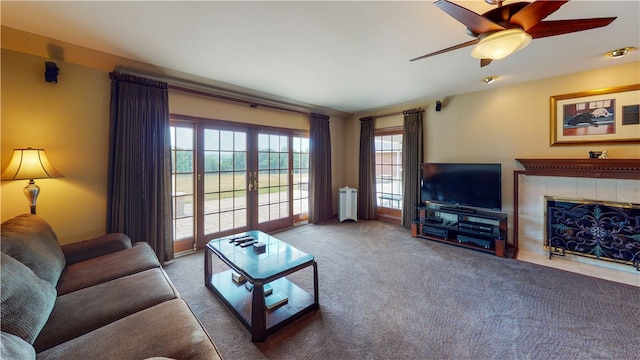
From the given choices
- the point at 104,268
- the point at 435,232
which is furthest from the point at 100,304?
the point at 435,232

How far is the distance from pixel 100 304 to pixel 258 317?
965 millimetres

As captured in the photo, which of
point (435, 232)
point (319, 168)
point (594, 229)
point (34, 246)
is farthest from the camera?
point (319, 168)

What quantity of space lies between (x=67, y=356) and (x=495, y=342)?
254 cm

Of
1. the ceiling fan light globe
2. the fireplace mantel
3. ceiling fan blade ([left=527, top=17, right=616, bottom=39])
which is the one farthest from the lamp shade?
the fireplace mantel

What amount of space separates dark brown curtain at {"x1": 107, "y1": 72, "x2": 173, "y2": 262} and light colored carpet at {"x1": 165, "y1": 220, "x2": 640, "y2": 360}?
1.97ft

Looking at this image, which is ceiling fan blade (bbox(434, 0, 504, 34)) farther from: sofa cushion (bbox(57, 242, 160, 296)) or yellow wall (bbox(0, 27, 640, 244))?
sofa cushion (bbox(57, 242, 160, 296))

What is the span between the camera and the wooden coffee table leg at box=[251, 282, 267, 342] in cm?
172

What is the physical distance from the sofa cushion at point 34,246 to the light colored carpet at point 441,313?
3.29 ft

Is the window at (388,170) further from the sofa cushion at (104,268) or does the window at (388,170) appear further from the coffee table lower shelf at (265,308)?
the sofa cushion at (104,268)

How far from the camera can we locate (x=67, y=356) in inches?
41.6

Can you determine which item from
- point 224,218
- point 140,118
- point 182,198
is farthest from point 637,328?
point 140,118

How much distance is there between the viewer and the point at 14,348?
89 cm

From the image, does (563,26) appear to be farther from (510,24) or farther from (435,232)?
(435,232)

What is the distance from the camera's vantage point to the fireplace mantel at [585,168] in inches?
102
